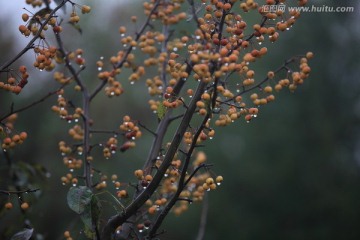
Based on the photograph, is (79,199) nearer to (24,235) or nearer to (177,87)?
(24,235)

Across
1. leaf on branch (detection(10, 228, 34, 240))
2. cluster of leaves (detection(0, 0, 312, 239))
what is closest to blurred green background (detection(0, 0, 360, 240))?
cluster of leaves (detection(0, 0, 312, 239))

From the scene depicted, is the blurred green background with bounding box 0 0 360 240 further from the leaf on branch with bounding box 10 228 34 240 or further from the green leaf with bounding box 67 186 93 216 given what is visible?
the green leaf with bounding box 67 186 93 216

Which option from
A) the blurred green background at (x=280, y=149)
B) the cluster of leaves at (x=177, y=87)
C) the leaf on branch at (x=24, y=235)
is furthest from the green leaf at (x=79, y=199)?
the blurred green background at (x=280, y=149)

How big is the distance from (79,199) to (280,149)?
9.37 m

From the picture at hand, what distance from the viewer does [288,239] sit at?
391 inches

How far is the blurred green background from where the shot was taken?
995cm

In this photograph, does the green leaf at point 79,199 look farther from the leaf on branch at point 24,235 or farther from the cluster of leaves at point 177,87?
the leaf on branch at point 24,235

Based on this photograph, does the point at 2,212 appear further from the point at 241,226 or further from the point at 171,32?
the point at 241,226

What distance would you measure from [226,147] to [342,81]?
335cm

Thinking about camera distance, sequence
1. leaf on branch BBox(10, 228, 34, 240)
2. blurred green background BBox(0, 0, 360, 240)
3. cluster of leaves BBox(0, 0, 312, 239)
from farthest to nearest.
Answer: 1. blurred green background BBox(0, 0, 360, 240)
2. leaf on branch BBox(10, 228, 34, 240)
3. cluster of leaves BBox(0, 0, 312, 239)

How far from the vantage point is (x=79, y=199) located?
164 centimetres

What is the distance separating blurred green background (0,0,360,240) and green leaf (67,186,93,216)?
8.09 meters

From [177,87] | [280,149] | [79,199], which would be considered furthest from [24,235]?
[280,149]

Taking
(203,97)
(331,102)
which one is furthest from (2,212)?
(331,102)
